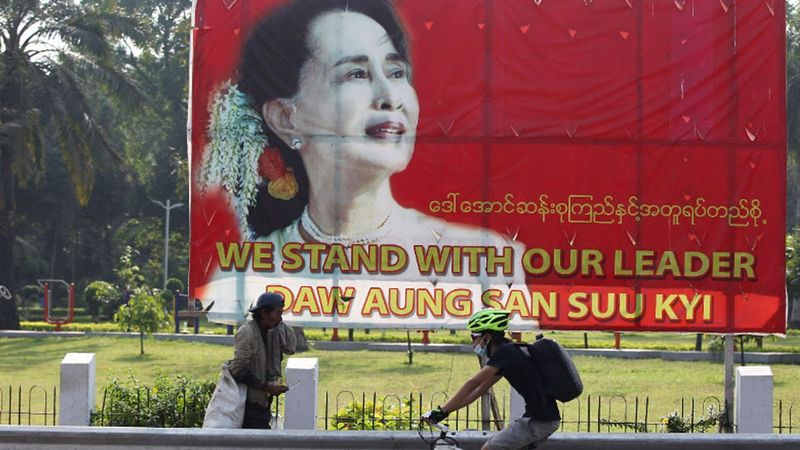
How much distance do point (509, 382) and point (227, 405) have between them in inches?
107

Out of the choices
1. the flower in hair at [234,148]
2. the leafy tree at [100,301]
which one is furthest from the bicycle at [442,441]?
the leafy tree at [100,301]

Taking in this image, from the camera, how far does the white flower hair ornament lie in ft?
43.5

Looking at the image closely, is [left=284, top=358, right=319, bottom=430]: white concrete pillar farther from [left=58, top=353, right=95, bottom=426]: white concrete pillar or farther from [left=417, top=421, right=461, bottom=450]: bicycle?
[left=417, top=421, right=461, bottom=450]: bicycle

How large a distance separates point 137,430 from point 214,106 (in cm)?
436

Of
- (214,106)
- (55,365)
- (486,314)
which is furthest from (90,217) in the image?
(486,314)

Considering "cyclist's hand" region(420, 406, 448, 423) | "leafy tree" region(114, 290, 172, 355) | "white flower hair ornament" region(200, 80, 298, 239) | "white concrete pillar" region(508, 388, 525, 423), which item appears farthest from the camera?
"leafy tree" region(114, 290, 172, 355)

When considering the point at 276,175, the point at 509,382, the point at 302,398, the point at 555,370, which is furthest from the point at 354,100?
the point at 555,370

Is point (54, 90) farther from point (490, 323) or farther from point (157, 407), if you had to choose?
point (490, 323)

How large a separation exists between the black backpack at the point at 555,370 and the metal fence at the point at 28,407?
7.93m

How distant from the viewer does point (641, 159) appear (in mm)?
13320

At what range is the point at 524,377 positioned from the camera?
8.21 m

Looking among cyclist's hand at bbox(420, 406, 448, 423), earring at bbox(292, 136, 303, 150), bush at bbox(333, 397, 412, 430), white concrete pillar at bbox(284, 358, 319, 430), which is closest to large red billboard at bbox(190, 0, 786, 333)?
earring at bbox(292, 136, 303, 150)

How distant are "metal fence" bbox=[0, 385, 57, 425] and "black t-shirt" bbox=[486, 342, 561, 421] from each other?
7.81m

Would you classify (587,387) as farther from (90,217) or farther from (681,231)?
(90,217)
